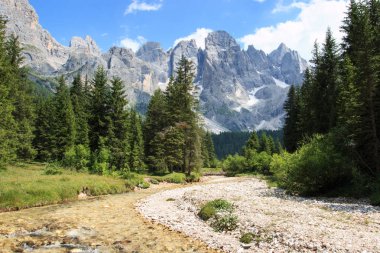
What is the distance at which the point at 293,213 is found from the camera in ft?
61.7

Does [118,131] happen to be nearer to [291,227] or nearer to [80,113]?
[80,113]

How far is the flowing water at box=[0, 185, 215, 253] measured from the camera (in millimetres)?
14620

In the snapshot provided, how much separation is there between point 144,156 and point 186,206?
46866mm

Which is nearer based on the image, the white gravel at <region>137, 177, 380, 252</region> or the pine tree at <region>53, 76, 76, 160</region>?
the white gravel at <region>137, 177, 380, 252</region>

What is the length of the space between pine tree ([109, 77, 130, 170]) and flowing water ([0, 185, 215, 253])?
3465cm

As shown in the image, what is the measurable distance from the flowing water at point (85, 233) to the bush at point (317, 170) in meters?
14.9

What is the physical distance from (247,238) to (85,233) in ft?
27.0

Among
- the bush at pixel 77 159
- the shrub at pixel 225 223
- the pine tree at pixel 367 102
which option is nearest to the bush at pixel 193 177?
the bush at pixel 77 159

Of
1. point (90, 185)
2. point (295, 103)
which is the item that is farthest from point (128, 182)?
point (295, 103)

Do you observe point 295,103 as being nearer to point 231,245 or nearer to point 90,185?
point 90,185

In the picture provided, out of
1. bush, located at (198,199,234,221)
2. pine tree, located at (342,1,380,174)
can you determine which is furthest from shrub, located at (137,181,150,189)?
pine tree, located at (342,1,380,174)

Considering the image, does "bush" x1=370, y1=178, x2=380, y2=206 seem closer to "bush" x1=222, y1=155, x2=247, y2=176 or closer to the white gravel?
the white gravel

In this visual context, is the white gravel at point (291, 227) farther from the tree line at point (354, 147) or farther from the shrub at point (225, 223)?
the tree line at point (354, 147)

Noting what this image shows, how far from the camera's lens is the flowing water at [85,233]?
14.6 meters
